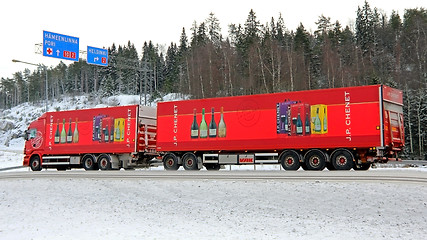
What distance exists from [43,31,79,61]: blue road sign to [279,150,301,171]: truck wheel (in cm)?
1663

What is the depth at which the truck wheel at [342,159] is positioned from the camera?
18.0 meters

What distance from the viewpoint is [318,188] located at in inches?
489

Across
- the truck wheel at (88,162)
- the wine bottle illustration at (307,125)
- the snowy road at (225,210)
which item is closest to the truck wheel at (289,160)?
the wine bottle illustration at (307,125)

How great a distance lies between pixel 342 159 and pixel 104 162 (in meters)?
13.9

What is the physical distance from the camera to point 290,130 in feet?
62.9

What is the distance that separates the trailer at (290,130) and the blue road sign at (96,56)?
10.5 m

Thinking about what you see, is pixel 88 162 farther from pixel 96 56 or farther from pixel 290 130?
pixel 290 130

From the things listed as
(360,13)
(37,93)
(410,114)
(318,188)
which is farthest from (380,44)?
(37,93)

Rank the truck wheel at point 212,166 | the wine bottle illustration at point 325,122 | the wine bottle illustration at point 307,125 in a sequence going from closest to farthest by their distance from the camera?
the wine bottle illustration at point 325,122, the wine bottle illustration at point 307,125, the truck wheel at point 212,166

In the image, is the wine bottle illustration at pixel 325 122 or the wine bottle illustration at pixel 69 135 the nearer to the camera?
the wine bottle illustration at pixel 325 122

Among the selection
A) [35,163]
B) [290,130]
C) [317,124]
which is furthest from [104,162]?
[317,124]

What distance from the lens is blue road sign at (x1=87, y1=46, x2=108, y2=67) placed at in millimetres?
30172

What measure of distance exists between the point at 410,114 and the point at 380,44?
35732 millimetres

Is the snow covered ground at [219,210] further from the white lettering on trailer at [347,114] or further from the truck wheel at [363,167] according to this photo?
the truck wheel at [363,167]
